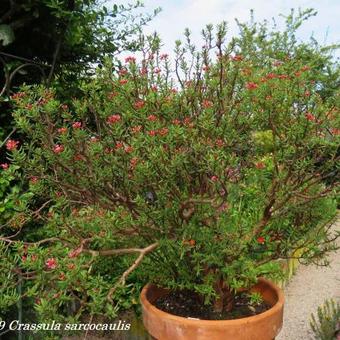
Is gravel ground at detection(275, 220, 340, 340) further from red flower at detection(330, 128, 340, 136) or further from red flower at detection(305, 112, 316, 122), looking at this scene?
red flower at detection(305, 112, 316, 122)

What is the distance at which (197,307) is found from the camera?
2.12 metres

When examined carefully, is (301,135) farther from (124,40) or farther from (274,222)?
(124,40)

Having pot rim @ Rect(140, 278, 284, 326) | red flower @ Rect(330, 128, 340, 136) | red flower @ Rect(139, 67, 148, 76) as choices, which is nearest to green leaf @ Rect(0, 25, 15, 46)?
red flower @ Rect(139, 67, 148, 76)

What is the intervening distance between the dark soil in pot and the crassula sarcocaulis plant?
7 cm

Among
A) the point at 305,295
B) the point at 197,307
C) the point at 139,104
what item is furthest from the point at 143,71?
the point at 305,295

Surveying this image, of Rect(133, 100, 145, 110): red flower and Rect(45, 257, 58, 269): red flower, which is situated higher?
Rect(133, 100, 145, 110): red flower

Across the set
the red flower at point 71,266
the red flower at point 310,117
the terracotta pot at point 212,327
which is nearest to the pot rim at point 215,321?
the terracotta pot at point 212,327

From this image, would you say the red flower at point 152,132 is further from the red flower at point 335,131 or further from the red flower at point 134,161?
the red flower at point 335,131

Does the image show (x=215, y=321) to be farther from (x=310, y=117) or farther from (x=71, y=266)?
(x=310, y=117)

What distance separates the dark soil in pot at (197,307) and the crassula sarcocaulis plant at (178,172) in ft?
0.22

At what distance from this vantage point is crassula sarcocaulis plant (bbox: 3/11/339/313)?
5.48 ft

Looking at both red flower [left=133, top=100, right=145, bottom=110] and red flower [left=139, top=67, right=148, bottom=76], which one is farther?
red flower [left=139, top=67, right=148, bottom=76]

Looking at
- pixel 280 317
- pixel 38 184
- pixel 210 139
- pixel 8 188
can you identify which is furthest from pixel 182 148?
pixel 8 188

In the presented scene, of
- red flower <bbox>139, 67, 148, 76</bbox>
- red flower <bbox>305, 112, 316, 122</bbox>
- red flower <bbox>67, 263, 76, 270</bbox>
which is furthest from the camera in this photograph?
red flower <bbox>139, 67, 148, 76</bbox>
